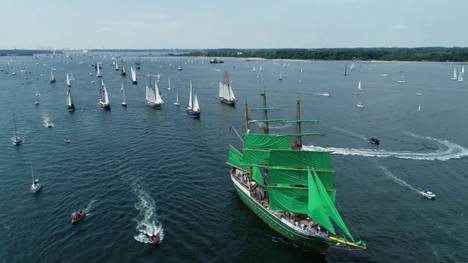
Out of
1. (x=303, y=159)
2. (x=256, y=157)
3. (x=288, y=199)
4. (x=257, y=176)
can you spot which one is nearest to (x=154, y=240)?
(x=257, y=176)

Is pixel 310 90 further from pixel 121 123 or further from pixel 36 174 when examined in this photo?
pixel 36 174

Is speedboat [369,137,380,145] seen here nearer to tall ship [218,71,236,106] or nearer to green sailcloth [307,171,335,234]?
green sailcloth [307,171,335,234]

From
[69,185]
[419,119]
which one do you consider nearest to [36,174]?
[69,185]

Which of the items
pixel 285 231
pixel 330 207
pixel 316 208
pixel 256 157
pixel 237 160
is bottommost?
pixel 285 231


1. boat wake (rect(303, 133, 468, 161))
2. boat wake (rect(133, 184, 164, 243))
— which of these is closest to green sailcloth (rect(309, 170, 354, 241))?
boat wake (rect(133, 184, 164, 243))

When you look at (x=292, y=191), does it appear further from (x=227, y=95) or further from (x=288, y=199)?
(x=227, y=95)

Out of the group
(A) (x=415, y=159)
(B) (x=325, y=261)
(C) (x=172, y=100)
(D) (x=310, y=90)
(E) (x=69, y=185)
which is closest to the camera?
(B) (x=325, y=261)
